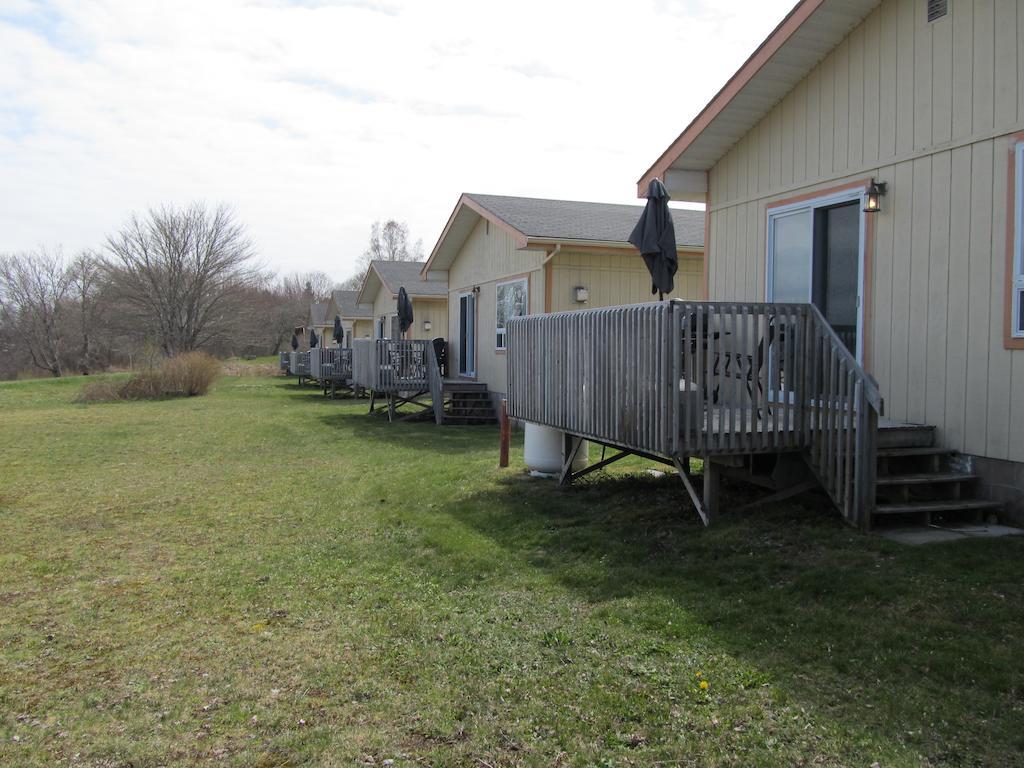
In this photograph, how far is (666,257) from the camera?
804 cm

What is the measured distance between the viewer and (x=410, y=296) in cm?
2448

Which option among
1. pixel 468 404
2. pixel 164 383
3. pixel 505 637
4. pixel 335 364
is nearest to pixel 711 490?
pixel 505 637

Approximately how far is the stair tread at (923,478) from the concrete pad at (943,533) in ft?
1.05

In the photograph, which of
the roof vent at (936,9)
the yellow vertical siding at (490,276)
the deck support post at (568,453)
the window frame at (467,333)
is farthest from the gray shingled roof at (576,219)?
the roof vent at (936,9)

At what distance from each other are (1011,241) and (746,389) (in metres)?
2.07

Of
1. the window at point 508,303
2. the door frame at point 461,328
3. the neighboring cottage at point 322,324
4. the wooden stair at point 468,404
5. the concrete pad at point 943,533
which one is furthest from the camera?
the neighboring cottage at point 322,324

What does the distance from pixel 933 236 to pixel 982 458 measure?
176cm

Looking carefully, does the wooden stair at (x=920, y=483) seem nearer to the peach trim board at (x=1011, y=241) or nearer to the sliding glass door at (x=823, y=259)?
the peach trim board at (x=1011, y=241)

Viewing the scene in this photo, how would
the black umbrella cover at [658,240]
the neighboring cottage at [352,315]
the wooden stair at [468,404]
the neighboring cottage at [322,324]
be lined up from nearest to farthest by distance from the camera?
the black umbrella cover at [658,240] < the wooden stair at [468,404] < the neighboring cottage at [352,315] < the neighboring cottage at [322,324]

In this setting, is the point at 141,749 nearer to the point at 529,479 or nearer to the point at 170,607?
the point at 170,607

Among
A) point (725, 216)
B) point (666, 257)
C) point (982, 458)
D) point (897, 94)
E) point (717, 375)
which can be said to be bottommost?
point (982, 458)

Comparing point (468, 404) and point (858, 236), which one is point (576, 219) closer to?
point (468, 404)

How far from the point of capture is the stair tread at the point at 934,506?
19.5ft

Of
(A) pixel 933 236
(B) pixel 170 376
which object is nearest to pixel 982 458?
(A) pixel 933 236
